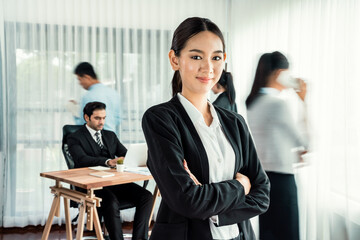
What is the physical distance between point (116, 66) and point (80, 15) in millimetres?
725

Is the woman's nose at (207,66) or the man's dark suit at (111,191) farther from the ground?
the woman's nose at (207,66)

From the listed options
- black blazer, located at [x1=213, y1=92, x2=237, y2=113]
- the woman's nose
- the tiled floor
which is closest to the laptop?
black blazer, located at [x1=213, y1=92, x2=237, y2=113]

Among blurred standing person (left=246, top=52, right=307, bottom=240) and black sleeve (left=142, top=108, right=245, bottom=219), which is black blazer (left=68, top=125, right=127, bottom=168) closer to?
blurred standing person (left=246, top=52, right=307, bottom=240)

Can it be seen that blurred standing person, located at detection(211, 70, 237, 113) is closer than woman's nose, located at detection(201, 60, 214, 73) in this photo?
No

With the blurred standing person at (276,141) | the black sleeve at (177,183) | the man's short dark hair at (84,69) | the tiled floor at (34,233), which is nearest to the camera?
the black sleeve at (177,183)

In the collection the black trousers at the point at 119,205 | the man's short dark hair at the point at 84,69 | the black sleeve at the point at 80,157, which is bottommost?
the black trousers at the point at 119,205

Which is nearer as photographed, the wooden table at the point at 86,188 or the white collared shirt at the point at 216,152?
the white collared shirt at the point at 216,152

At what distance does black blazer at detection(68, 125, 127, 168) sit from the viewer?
11.1 feet

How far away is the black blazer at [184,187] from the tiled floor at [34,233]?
2833mm

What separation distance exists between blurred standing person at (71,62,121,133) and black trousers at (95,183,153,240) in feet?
3.46

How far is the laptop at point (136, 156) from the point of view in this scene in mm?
3189

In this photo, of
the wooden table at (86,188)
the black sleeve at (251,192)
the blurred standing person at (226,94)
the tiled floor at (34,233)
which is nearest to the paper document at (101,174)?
the wooden table at (86,188)

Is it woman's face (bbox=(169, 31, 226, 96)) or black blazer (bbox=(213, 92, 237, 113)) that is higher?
woman's face (bbox=(169, 31, 226, 96))

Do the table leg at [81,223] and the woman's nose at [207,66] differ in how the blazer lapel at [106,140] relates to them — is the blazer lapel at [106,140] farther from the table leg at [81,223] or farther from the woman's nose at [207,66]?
the woman's nose at [207,66]
